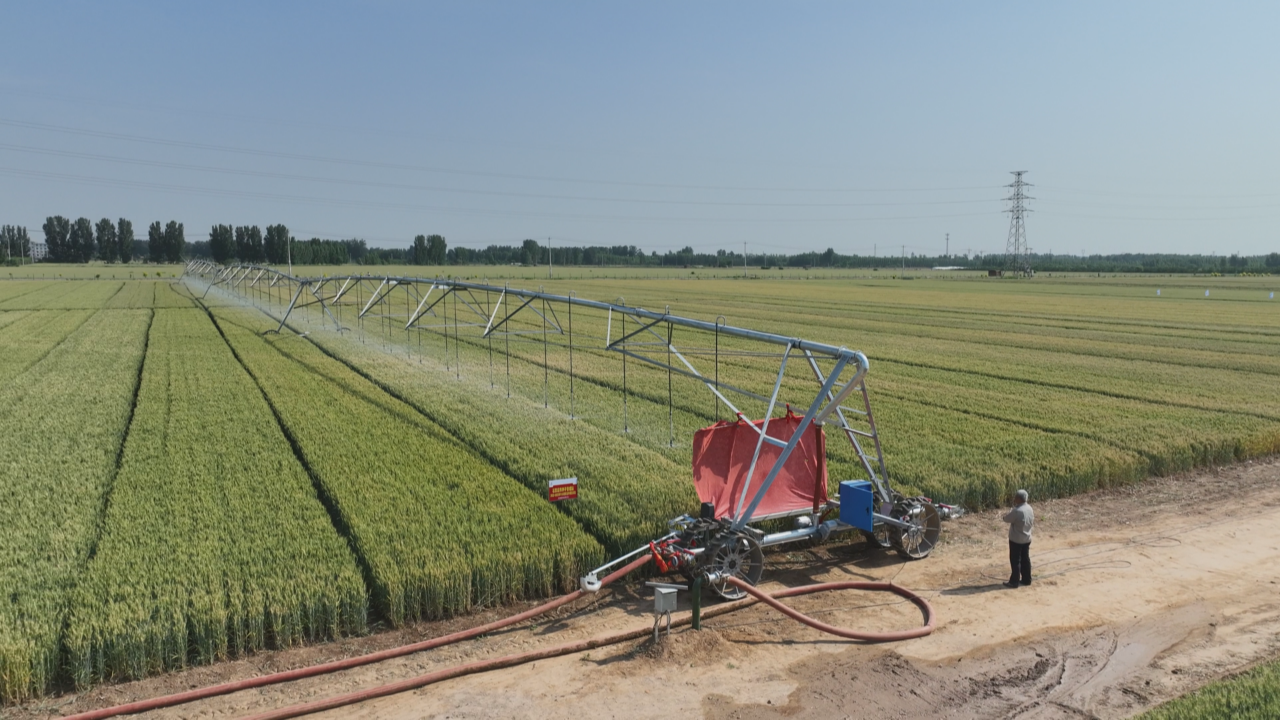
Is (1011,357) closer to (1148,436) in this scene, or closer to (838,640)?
(1148,436)

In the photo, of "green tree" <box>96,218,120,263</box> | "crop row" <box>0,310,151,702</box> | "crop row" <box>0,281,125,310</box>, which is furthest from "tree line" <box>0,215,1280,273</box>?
"crop row" <box>0,310,151,702</box>

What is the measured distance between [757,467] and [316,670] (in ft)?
19.7

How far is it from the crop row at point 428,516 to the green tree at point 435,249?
158 meters

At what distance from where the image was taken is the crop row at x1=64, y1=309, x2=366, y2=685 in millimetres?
8258

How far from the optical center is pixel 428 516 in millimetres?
11523

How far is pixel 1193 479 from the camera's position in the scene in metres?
15.7

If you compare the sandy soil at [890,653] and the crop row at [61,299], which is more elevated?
the crop row at [61,299]

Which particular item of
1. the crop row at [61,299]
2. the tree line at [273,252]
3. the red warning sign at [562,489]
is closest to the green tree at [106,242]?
the tree line at [273,252]

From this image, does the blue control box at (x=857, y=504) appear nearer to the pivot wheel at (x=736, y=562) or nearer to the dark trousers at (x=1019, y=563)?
the pivot wheel at (x=736, y=562)

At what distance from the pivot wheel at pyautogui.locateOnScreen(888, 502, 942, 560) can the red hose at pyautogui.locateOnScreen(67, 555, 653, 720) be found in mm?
3895

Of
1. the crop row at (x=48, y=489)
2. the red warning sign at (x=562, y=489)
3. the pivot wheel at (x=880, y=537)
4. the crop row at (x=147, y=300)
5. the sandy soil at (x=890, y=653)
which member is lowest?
the sandy soil at (x=890, y=653)

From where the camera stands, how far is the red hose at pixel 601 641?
7523 millimetres

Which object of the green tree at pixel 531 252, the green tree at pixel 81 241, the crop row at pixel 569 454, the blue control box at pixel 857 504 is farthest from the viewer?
Result: the green tree at pixel 531 252

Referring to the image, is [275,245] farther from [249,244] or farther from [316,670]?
[316,670]
